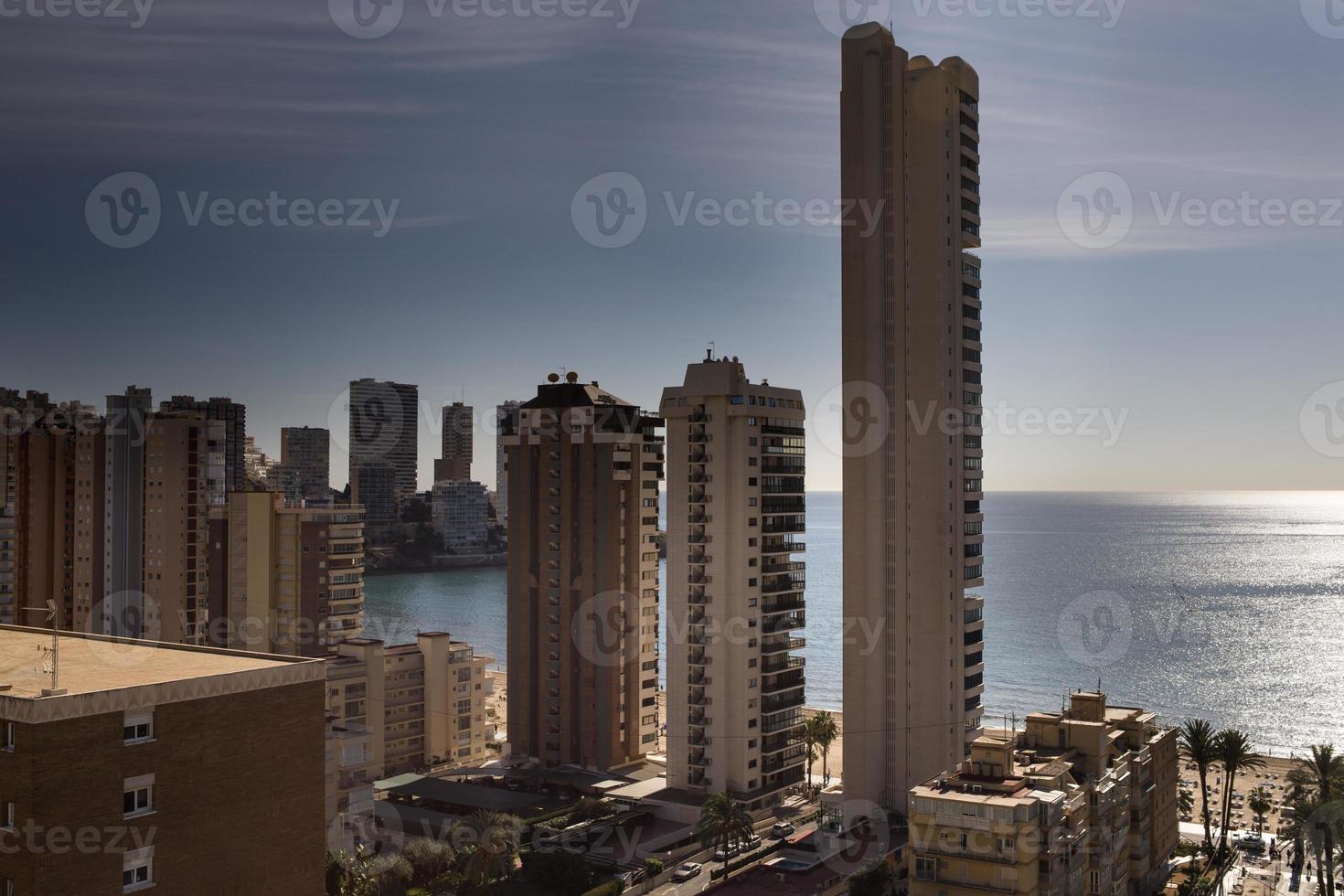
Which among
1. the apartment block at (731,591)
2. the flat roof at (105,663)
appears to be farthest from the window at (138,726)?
the apartment block at (731,591)

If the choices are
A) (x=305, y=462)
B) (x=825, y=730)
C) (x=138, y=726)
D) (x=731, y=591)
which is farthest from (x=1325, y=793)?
(x=305, y=462)

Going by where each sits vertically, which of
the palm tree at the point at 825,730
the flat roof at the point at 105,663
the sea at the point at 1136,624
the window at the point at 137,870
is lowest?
the sea at the point at 1136,624

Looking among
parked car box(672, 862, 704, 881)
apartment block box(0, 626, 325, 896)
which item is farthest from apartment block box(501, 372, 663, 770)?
apartment block box(0, 626, 325, 896)

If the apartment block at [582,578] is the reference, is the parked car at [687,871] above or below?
below

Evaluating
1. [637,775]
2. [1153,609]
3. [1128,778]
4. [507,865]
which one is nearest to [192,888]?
[507,865]

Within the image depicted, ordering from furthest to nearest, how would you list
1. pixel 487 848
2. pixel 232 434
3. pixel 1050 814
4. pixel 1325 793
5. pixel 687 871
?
pixel 232 434 < pixel 687 871 < pixel 1325 793 < pixel 487 848 < pixel 1050 814

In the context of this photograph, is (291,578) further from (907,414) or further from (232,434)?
(232,434)

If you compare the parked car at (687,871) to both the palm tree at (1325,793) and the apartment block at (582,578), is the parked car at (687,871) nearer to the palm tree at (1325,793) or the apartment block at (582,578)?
the apartment block at (582,578)
